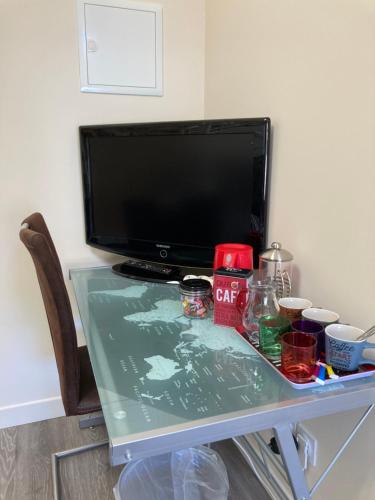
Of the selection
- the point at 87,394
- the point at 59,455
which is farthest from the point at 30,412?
the point at 87,394

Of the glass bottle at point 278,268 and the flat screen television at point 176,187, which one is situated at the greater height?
the flat screen television at point 176,187

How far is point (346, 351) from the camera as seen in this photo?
91 cm

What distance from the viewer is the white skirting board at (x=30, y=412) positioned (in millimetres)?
1979

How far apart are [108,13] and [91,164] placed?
0.64 metres

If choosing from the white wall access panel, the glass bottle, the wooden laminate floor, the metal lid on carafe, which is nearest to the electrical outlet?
the wooden laminate floor

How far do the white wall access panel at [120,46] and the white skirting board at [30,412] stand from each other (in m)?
1.50

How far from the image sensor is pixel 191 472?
60.4 inches

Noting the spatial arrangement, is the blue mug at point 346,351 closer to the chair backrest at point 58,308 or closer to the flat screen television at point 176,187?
the flat screen television at point 176,187

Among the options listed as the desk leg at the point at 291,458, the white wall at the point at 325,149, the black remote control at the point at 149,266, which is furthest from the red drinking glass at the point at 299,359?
the black remote control at the point at 149,266

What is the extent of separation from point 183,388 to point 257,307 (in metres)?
0.33

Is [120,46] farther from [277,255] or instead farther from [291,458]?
[291,458]

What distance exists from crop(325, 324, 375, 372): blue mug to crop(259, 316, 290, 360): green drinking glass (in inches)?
4.3

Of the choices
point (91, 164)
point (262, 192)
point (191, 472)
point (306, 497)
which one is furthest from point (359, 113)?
point (191, 472)

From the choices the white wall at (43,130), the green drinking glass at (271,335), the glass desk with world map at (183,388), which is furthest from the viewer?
the white wall at (43,130)
